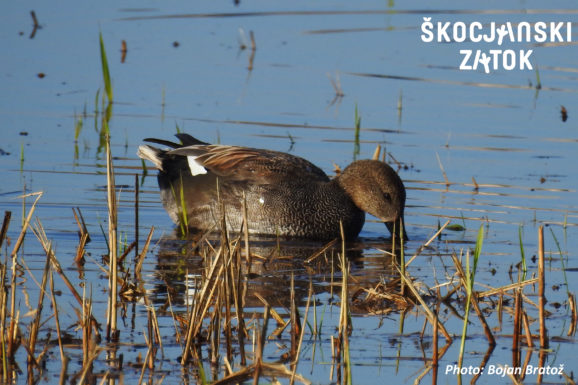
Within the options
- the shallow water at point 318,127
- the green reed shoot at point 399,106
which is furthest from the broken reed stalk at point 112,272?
Answer: the green reed shoot at point 399,106

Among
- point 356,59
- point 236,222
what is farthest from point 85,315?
point 356,59

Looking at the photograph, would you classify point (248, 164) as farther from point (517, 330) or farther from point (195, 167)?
point (517, 330)

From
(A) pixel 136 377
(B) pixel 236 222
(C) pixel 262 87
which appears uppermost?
(C) pixel 262 87

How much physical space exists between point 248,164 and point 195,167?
1.53 feet

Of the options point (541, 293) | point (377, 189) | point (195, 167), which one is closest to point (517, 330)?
point (541, 293)

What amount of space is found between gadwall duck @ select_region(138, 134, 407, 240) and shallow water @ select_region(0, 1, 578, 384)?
0.26 metres

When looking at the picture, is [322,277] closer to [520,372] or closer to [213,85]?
[520,372]

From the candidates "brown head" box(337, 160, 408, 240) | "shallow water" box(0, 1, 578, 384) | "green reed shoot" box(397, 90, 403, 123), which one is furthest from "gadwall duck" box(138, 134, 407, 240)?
"green reed shoot" box(397, 90, 403, 123)

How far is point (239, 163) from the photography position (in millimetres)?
9508

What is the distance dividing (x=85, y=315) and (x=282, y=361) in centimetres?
98

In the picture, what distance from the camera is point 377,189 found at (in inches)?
368

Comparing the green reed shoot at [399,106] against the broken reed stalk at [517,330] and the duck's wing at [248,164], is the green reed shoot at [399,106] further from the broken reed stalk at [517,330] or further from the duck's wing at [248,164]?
the broken reed stalk at [517,330]

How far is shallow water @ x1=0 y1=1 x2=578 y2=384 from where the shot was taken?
6.58 m

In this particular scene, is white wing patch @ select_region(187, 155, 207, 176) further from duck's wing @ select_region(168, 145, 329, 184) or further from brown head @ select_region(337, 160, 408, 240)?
brown head @ select_region(337, 160, 408, 240)
